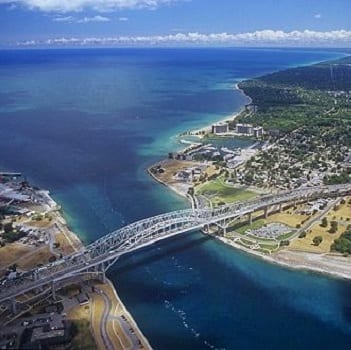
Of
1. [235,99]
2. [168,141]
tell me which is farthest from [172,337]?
[235,99]

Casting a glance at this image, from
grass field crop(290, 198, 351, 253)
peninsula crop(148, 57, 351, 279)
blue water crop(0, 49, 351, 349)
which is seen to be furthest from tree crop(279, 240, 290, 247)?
blue water crop(0, 49, 351, 349)

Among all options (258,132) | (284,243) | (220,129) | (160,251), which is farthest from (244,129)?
(160,251)

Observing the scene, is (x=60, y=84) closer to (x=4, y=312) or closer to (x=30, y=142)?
(x=30, y=142)

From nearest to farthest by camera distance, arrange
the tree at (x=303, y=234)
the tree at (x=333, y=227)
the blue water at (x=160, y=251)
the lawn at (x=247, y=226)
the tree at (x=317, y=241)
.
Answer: the blue water at (x=160, y=251), the tree at (x=317, y=241), the tree at (x=303, y=234), the tree at (x=333, y=227), the lawn at (x=247, y=226)

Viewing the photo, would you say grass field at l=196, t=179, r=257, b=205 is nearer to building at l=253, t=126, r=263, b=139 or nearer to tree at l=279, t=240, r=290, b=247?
tree at l=279, t=240, r=290, b=247

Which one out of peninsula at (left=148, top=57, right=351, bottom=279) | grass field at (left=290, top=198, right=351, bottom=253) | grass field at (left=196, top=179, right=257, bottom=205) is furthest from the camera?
grass field at (left=196, top=179, right=257, bottom=205)

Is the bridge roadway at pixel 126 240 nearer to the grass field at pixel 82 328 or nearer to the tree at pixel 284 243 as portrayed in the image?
the grass field at pixel 82 328

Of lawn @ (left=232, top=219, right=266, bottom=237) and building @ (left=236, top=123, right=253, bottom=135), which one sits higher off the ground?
building @ (left=236, top=123, right=253, bottom=135)

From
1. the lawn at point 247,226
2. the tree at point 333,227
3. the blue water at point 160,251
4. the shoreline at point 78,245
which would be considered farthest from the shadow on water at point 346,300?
the shoreline at point 78,245
